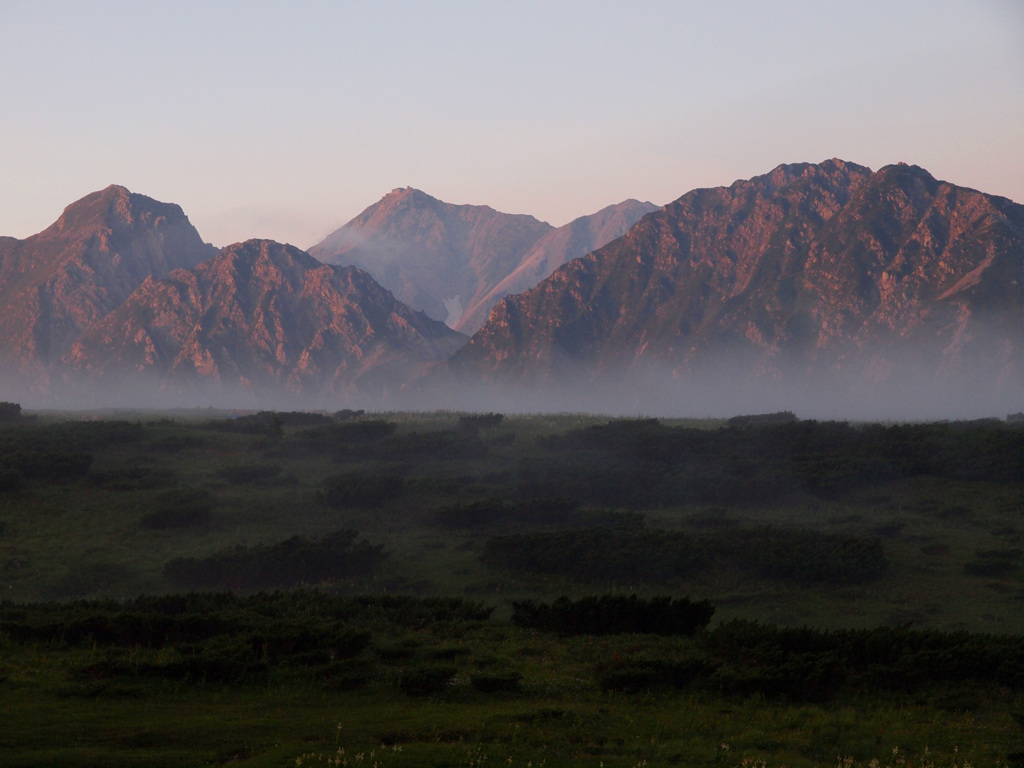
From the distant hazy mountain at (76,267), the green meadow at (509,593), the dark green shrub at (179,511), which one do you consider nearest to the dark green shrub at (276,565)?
the green meadow at (509,593)

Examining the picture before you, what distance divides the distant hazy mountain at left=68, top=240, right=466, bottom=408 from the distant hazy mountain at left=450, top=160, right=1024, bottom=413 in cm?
1853

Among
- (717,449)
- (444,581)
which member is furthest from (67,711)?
(717,449)

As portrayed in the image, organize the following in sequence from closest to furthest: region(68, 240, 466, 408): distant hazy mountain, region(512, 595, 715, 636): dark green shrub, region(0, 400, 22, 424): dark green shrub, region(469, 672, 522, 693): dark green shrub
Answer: region(469, 672, 522, 693): dark green shrub < region(512, 595, 715, 636): dark green shrub < region(0, 400, 22, 424): dark green shrub < region(68, 240, 466, 408): distant hazy mountain

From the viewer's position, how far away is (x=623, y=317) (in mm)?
136375

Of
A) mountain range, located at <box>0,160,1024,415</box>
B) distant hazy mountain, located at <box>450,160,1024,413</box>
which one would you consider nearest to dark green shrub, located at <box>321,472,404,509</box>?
mountain range, located at <box>0,160,1024,415</box>

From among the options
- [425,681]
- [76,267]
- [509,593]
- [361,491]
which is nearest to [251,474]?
[361,491]

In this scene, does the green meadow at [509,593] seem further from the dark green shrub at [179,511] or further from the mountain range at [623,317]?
the mountain range at [623,317]

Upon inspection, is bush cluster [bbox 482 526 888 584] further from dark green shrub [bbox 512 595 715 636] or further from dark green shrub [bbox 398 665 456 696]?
dark green shrub [bbox 398 665 456 696]

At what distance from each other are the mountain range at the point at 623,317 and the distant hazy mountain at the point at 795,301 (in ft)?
0.87

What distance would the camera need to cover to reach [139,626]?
703 inches

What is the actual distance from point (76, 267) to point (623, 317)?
92709mm

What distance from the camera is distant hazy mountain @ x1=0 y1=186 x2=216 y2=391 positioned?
143 meters

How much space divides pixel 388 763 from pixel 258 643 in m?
7.20

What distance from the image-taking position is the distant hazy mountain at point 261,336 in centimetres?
13988
